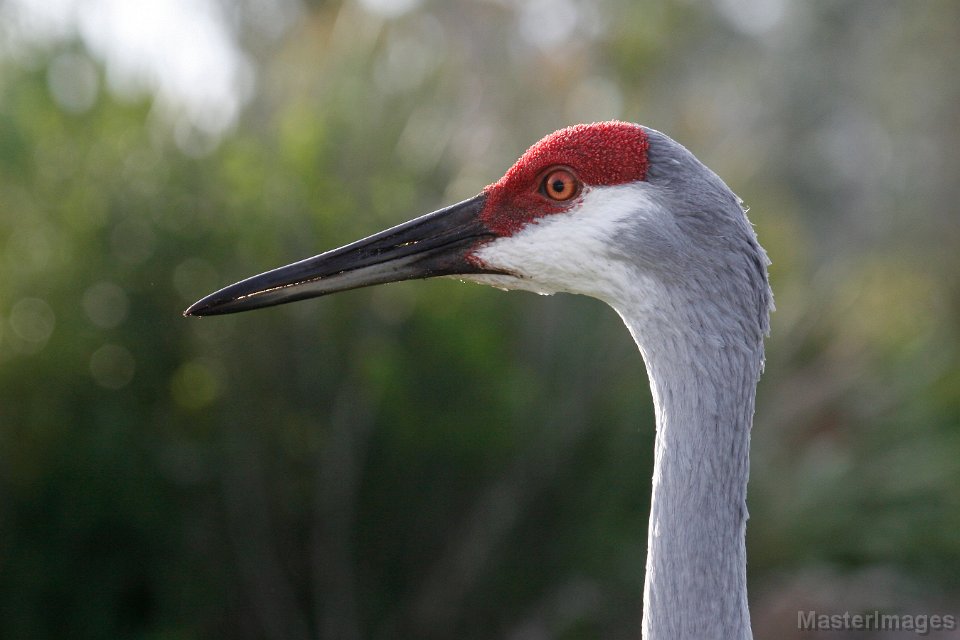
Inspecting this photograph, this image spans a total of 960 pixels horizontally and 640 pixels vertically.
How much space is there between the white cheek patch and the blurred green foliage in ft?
10.5

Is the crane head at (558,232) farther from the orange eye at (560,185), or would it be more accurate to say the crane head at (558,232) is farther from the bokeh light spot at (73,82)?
the bokeh light spot at (73,82)

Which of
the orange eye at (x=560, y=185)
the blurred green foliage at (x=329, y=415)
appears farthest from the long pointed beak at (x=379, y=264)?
the blurred green foliage at (x=329, y=415)

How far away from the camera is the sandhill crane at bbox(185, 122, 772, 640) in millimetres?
2309

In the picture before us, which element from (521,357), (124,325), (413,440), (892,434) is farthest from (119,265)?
(892,434)

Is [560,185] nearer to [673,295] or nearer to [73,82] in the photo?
[673,295]

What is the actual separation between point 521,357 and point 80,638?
3.07 m

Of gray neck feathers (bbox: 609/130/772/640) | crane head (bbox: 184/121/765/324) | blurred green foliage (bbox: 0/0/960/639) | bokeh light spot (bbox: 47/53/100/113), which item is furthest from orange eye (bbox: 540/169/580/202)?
bokeh light spot (bbox: 47/53/100/113)

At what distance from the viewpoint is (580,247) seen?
8.14 feet

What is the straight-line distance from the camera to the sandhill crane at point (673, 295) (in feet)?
7.57

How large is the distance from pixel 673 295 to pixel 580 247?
0.81ft

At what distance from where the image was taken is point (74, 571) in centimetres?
557

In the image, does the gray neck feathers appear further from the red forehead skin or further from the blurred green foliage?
the blurred green foliage

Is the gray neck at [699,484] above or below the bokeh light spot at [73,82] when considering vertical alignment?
below

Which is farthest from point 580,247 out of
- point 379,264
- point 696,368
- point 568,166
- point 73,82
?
point 73,82
